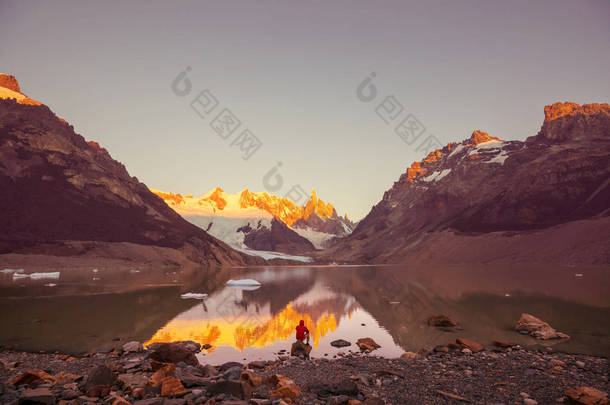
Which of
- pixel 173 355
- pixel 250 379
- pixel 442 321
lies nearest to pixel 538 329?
pixel 442 321

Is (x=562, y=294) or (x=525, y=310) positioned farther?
(x=562, y=294)

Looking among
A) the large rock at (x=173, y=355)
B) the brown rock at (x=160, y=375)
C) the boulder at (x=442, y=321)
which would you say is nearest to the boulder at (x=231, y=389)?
the brown rock at (x=160, y=375)

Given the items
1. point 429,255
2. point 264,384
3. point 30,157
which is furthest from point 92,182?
point 264,384

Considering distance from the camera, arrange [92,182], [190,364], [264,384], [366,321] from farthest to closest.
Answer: [92,182] < [366,321] < [190,364] < [264,384]

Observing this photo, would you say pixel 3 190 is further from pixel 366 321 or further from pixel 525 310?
pixel 525 310

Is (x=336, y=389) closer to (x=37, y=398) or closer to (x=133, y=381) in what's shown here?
(x=133, y=381)

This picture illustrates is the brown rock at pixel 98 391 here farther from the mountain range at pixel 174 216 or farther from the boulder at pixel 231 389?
the mountain range at pixel 174 216

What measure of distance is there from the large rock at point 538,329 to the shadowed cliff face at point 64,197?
128294mm

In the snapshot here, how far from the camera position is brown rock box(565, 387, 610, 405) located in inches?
448

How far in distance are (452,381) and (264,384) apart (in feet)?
21.8

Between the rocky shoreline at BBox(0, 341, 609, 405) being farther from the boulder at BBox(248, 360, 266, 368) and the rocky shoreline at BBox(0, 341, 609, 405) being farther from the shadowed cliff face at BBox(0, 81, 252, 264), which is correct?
the shadowed cliff face at BBox(0, 81, 252, 264)

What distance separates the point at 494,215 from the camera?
170 meters

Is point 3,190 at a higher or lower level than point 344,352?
higher

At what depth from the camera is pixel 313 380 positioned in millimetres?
14680
